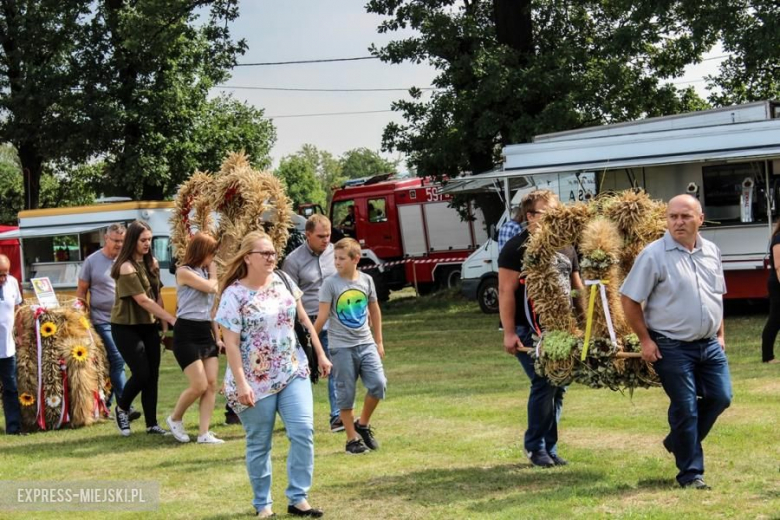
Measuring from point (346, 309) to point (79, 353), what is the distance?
372cm

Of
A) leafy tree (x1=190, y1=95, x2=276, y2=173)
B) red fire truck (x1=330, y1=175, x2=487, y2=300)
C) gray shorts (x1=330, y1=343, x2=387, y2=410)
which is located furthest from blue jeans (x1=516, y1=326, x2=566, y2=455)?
leafy tree (x1=190, y1=95, x2=276, y2=173)

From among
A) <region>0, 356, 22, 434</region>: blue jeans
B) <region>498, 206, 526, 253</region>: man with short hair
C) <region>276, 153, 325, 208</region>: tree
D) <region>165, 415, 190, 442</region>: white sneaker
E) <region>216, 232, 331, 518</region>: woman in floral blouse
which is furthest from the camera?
<region>276, 153, 325, 208</region>: tree

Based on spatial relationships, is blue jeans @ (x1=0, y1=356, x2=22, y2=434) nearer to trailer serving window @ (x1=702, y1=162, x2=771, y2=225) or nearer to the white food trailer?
the white food trailer

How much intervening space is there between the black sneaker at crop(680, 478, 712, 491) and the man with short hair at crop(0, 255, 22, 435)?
21.9 feet

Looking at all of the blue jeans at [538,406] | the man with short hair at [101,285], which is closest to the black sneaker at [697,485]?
the blue jeans at [538,406]

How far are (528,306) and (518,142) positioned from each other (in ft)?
53.4

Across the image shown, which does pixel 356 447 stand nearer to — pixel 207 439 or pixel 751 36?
pixel 207 439

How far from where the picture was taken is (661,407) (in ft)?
32.1

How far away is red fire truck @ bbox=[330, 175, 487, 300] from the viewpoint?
1137 inches

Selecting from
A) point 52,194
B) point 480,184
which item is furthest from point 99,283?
point 52,194

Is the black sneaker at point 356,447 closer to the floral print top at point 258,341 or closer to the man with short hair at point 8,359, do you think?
the floral print top at point 258,341

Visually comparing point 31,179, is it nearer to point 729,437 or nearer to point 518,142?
point 518,142

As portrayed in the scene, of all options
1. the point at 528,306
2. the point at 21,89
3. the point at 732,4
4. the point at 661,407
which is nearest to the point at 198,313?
the point at 528,306

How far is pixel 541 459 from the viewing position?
24.7ft
